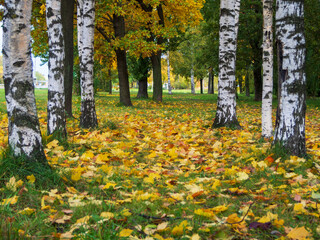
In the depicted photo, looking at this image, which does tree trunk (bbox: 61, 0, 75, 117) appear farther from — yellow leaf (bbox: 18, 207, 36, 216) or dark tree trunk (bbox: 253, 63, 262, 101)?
dark tree trunk (bbox: 253, 63, 262, 101)

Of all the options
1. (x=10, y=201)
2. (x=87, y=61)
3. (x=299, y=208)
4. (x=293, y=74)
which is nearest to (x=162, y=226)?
(x=299, y=208)

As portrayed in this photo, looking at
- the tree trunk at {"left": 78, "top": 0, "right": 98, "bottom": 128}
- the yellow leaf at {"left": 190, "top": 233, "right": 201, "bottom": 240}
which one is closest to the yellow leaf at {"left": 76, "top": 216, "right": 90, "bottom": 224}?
the yellow leaf at {"left": 190, "top": 233, "right": 201, "bottom": 240}

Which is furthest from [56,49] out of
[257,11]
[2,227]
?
[257,11]

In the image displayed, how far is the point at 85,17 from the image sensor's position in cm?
688

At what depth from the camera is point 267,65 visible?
590cm

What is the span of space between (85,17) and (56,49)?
5.82 feet

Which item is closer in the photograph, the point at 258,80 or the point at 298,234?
the point at 298,234

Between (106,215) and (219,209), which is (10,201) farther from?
(219,209)

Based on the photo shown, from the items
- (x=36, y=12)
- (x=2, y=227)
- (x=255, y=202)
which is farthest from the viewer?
(x=36, y=12)

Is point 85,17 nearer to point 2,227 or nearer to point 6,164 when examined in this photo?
point 6,164

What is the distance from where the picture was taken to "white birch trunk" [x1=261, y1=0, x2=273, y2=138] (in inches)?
219

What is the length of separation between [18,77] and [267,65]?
4695 millimetres

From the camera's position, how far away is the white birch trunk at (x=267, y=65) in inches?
219

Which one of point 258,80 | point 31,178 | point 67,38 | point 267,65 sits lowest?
point 31,178
